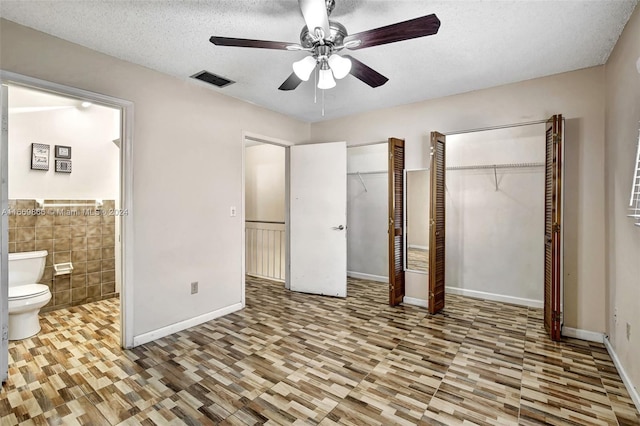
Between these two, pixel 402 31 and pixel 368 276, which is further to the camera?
pixel 368 276

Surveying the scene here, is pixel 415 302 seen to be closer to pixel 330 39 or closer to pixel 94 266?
pixel 330 39

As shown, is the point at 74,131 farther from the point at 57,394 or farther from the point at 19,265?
the point at 57,394

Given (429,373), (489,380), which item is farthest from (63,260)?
(489,380)

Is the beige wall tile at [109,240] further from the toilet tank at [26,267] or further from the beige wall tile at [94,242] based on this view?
the toilet tank at [26,267]

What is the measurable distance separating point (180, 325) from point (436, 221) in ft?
9.47

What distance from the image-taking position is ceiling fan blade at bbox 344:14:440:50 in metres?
1.52

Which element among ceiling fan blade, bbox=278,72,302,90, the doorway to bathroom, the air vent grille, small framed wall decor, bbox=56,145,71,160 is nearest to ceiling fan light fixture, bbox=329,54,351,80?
ceiling fan blade, bbox=278,72,302,90

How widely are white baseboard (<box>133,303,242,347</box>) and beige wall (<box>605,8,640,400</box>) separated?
3402mm

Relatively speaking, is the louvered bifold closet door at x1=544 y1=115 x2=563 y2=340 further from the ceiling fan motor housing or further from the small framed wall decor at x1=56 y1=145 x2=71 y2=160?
the small framed wall decor at x1=56 y1=145 x2=71 y2=160

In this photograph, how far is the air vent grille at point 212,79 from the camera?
2.94 meters

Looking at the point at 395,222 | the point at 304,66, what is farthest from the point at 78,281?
the point at 395,222

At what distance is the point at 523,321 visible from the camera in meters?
3.27

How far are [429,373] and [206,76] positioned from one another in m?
3.21

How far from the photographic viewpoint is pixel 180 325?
305 centimetres
